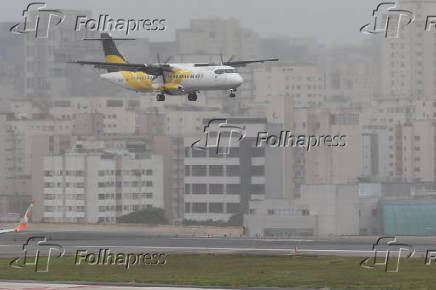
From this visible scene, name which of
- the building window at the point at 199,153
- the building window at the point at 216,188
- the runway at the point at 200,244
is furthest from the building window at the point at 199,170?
the runway at the point at 200,244

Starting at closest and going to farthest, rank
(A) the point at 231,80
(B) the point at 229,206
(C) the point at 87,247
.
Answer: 1. (C) the point at 87,247
2. (A) the point at 231,80
3. (B) the point at 229,206

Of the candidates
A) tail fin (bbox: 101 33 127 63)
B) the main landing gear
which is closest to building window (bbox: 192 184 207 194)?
tail fin (bbox: 101 33 127 63)

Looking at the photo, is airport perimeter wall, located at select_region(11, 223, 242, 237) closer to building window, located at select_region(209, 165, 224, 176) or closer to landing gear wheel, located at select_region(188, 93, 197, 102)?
landing gear wheel, located at select_region(188, 93, 197, 102)

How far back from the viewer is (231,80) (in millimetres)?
106375

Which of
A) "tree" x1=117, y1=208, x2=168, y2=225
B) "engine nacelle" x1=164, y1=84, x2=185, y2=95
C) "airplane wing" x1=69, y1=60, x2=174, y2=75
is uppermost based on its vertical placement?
"airplane wing" x1=69, y1=60, x2=174, y2=75

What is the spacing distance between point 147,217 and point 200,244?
83183mm

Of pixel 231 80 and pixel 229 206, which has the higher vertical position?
pixel 231 80

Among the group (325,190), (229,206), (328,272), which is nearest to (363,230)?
(325,190)

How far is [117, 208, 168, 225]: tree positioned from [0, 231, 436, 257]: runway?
64785mm

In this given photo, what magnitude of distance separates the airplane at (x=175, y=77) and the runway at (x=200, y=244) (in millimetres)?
12097

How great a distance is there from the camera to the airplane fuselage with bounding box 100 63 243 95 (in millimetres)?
106750

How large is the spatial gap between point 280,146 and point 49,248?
3720 inches

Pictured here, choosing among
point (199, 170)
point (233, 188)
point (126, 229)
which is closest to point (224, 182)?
point (233, 188)

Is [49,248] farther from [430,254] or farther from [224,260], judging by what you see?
[430,254]
